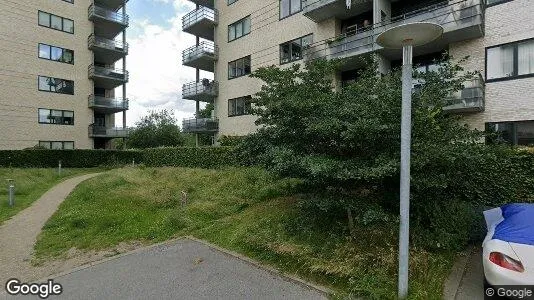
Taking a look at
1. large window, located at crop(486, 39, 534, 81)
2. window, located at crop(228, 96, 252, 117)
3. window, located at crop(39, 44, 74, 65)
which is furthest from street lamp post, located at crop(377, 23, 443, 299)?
window, located at crop(39, 44, 74, 65)

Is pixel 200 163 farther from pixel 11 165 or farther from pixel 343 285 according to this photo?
pixel 343 285

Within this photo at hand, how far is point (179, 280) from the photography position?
5688mm

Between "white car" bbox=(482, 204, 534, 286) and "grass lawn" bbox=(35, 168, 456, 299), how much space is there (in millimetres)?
878

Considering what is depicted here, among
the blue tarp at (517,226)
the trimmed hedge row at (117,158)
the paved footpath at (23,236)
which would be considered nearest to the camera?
the blue tarp at (517,226)

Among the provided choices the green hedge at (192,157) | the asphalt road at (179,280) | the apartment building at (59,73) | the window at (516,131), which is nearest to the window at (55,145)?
the apartment building at (59,73)

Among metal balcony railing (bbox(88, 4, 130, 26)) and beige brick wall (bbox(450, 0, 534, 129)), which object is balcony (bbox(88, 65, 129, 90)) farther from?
beige brick wall (bbox(450, 0, 534, 129))

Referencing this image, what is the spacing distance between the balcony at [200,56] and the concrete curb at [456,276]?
23.7 m

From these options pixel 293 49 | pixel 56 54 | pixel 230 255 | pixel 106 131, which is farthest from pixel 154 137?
pixel 230 255

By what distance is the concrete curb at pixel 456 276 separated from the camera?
4.91 metres

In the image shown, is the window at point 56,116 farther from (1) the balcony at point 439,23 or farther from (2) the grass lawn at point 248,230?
(1) the balcony at point 439,23

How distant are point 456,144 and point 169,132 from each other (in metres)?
40.4

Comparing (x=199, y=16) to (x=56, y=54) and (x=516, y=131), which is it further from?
(x=516, y=131)

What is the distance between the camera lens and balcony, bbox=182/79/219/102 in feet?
86.1

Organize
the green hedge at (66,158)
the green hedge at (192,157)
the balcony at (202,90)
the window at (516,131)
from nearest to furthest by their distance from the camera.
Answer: the window at (516,131)
the green hedge at (192,157)
the green hedge at (66,158)
the balcony at (202,90)
